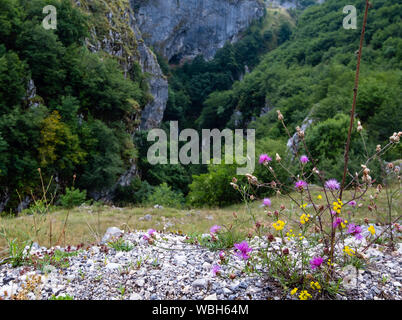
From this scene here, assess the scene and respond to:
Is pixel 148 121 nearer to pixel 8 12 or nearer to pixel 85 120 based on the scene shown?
pixel 85 120

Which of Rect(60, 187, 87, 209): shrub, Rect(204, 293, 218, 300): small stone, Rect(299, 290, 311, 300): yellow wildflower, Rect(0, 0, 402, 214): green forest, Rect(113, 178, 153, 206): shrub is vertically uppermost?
Rect(0, 0, 402, 214): green forest

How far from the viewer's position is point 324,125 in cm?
1745

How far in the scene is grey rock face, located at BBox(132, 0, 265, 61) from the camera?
64688 mm

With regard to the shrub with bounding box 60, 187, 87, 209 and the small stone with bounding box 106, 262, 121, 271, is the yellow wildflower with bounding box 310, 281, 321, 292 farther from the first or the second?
the shrub with bounding box 60, 187, 87, 209

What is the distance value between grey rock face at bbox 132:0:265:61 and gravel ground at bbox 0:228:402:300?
69.4 meters

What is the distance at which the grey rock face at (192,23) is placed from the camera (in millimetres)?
64688

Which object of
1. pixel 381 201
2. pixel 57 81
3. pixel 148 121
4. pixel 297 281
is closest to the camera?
pixel 297 281

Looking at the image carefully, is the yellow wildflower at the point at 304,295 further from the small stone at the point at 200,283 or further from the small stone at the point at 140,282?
the small stone at the point at 140,282

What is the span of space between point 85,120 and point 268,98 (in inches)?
1581

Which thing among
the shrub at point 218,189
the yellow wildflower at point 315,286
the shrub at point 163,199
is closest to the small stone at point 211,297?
the yellow wildflower at point 315,286

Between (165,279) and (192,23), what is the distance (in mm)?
79854

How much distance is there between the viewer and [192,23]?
238 ft

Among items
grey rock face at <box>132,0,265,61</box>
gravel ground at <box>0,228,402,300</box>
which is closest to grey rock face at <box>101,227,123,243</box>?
gravel ground at <box>0,228,402,300</box>
